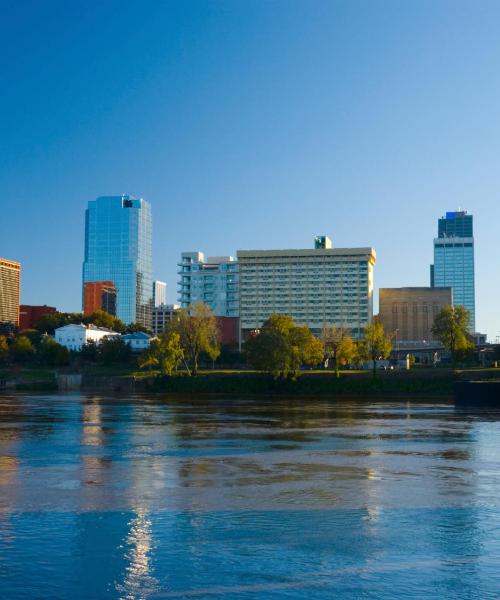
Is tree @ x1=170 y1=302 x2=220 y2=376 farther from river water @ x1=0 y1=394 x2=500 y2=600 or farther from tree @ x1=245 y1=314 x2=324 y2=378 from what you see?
river water @ x1=0 y1=394 x2=500 y2=600

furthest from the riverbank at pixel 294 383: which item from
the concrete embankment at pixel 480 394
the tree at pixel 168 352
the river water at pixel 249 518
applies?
the river water at pixel 249 518

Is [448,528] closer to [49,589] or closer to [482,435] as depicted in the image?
[49,589]

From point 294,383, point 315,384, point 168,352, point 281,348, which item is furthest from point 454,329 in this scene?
point 168,352

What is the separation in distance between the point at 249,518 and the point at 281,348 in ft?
365

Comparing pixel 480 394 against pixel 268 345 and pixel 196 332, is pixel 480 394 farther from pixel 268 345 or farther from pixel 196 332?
pixel 196 332

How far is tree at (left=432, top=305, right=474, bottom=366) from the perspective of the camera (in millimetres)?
147500

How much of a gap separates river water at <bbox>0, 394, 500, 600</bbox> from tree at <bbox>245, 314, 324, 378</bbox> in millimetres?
85134

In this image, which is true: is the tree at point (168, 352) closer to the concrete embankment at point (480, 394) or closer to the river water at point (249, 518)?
the concrete embankment at point (480, 394)

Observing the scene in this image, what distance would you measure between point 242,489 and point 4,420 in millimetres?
45323

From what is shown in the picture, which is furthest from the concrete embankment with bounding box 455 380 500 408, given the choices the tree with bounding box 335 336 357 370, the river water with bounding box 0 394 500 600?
the river water with bounding box 0 394 500 600

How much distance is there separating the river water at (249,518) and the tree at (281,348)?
85.1 meters

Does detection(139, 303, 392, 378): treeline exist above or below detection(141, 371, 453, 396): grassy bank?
above

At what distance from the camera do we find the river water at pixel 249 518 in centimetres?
1781

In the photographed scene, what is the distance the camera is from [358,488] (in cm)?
3077
